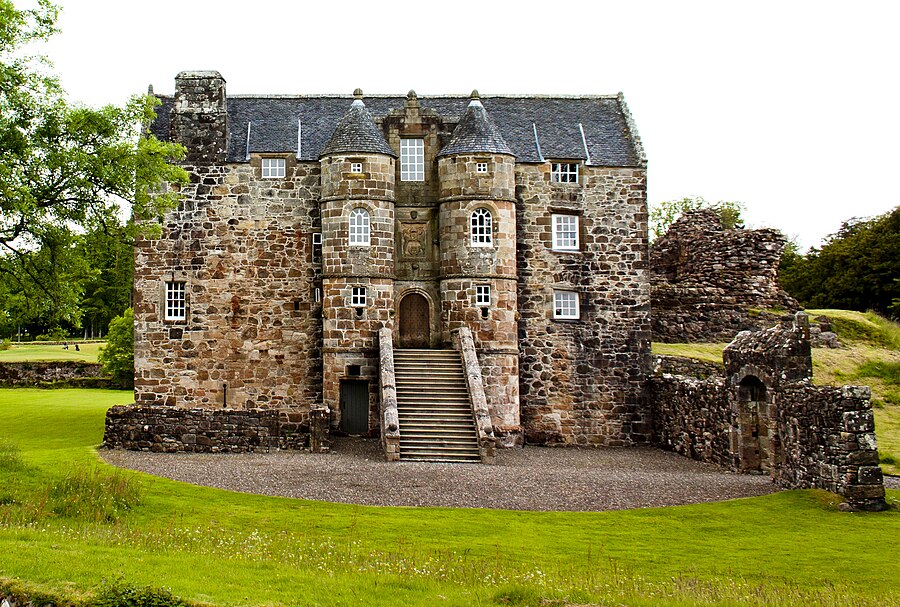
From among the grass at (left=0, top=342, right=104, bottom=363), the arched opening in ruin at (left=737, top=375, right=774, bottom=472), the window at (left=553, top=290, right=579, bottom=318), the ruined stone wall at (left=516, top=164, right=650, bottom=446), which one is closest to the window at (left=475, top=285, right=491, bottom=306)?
the ruined stone wall at (left=516, top=164, right=650, bottom=446)

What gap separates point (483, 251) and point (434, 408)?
6225 millimetres

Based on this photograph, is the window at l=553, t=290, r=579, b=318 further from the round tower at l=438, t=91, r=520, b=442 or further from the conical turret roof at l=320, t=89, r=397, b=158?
the conical turret roof at l=320, t=89, r=397, b=158

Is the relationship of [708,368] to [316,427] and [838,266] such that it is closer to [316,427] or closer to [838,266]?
[316,427]

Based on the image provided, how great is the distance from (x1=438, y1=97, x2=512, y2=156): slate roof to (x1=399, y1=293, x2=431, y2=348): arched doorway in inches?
203

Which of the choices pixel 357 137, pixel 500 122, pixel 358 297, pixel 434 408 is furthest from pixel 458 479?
pixel 500 122

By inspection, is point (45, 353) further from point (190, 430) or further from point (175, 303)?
point (190, 430)

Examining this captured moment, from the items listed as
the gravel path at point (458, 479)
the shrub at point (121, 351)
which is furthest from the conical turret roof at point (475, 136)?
the shrub at point (121, 351)

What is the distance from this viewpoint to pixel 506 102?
121ft

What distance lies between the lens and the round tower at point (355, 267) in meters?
31.6

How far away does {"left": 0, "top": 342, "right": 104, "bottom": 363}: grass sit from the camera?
191ft

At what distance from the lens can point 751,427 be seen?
80.6ft

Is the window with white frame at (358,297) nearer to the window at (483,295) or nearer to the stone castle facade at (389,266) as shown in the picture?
the stone castle facade at (389,266)

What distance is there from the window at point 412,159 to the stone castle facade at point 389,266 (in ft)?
0.20

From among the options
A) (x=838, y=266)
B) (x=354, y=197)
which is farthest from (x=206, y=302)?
(x=838, y=266)
